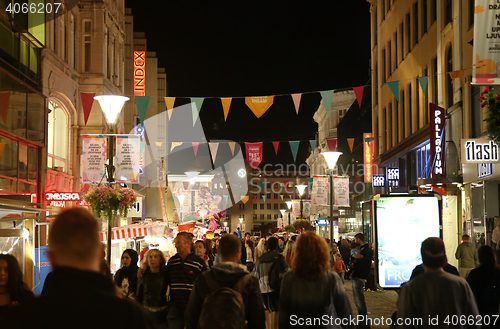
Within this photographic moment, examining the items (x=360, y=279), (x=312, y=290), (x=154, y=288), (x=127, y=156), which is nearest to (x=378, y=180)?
(x=127, y=156)

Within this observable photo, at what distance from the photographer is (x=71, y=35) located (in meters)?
30.2

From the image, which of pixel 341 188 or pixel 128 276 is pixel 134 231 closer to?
pixel 128 276

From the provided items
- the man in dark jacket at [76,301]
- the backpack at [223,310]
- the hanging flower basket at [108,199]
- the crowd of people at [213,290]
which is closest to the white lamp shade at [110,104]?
the hanging flower basket at [108,199]

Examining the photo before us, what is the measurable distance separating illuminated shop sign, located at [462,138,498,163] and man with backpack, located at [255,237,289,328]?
7.28 m

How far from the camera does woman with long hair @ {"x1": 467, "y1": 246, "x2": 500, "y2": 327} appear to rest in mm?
7320

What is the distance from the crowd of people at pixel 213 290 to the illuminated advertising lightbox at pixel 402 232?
112 centimetres

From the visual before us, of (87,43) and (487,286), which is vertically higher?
(87,43)

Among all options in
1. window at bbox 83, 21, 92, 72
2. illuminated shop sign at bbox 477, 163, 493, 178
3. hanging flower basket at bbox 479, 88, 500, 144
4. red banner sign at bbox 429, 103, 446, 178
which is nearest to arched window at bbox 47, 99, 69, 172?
window at bbox 83, 21, 92, 72

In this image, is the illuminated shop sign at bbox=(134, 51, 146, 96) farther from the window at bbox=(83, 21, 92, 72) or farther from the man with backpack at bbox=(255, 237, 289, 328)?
the man with backpack at bbox=(255, 237, 289, 328)

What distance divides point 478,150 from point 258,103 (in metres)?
7.36

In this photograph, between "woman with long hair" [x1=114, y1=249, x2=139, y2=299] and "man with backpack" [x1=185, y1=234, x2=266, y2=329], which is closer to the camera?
"man with backpack" [x1=185, y1=234, x2=266, y2=329]

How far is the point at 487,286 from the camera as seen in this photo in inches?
290

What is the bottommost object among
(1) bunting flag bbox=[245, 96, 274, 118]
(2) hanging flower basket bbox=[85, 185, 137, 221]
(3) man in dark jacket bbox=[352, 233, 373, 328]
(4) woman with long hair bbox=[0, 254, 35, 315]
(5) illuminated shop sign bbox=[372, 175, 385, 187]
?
(3) man in dark jacket bbox=[352, 233, 373, 328]

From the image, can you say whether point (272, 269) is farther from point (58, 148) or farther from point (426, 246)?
point (58, 148)
